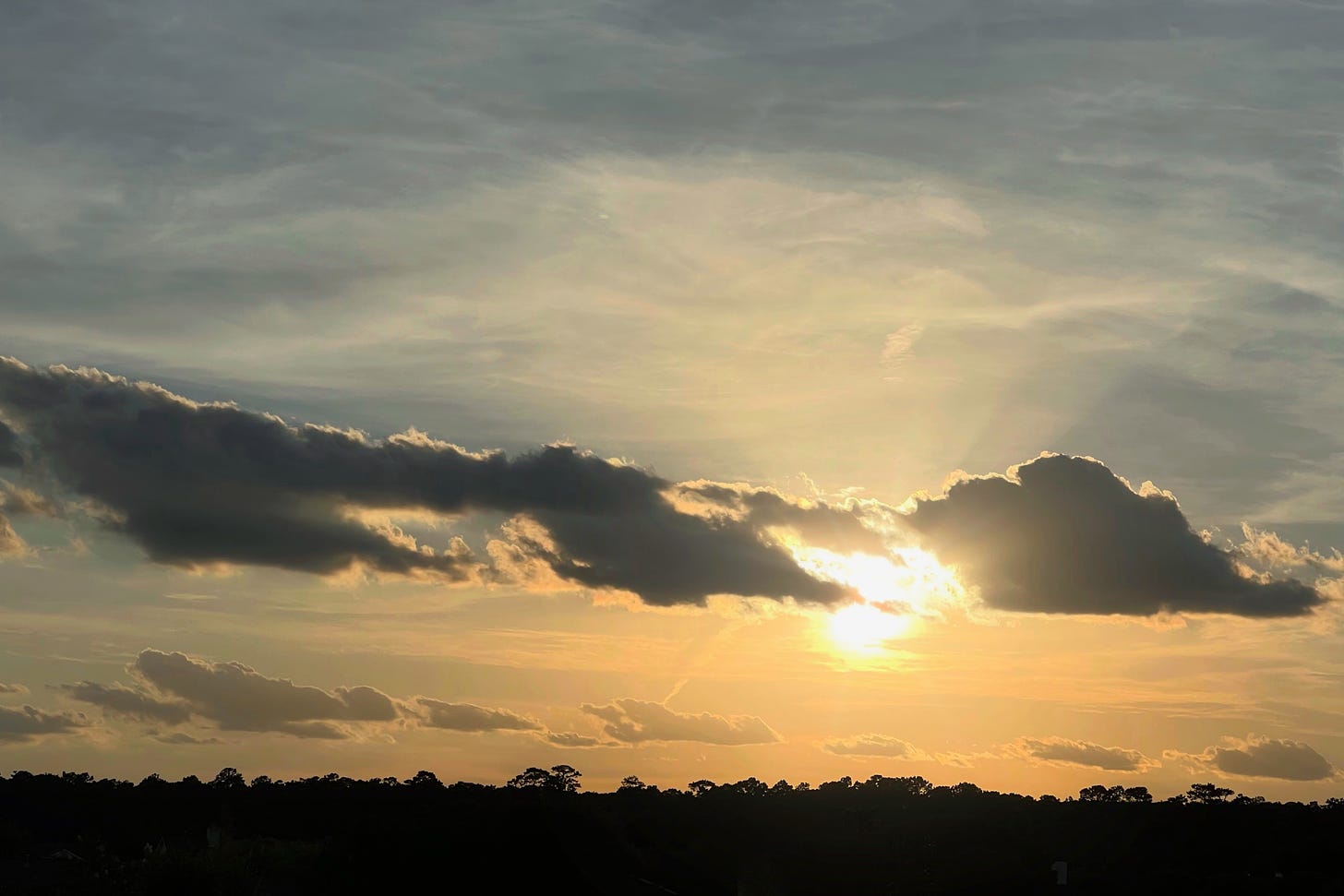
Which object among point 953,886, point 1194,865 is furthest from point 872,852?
point 1194,865

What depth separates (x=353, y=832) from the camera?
84.9m

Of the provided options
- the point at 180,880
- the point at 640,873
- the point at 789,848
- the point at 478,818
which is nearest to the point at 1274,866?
the point at 789,848

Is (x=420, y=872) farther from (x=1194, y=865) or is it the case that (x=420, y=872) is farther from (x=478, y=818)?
(x=1194, y=865)

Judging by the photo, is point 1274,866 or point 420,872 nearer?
point 420,872

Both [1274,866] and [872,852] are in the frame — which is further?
[872,852]

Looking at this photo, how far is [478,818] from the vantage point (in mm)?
82188

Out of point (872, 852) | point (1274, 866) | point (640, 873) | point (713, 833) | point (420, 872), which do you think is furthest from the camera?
point (713, 833)

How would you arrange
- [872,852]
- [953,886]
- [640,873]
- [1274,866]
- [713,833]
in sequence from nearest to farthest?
1. [640,873]
2. [953,886]
3. [1274,866]
4. [872,852]
5. [713,833]

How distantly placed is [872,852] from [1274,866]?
46.1 m

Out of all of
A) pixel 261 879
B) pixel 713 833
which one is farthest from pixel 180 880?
pixel 713 833

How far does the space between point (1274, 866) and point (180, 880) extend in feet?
418

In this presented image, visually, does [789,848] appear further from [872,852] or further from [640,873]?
[640,873]

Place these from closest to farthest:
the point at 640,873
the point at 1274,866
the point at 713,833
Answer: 1. the point at 640,873
2. the point at 1274,866
3. the point at 713,833

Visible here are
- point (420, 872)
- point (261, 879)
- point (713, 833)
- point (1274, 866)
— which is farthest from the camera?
point (713, 833)
